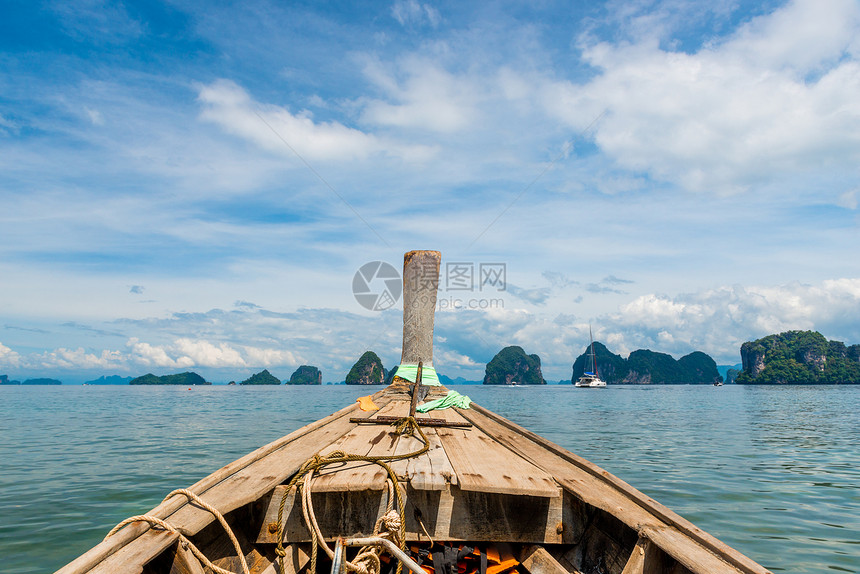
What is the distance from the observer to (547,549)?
2.76m

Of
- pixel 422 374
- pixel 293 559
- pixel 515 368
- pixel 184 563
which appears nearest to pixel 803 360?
pixel 515 368

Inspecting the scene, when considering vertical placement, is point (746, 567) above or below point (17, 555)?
above

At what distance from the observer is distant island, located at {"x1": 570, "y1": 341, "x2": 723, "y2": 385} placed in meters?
138

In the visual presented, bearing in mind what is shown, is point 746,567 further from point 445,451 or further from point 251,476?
point 251,476

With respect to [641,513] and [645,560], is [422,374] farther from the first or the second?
[645,560]

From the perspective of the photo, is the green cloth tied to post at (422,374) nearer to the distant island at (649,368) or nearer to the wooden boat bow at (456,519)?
the wooden boat bow at (456,519)

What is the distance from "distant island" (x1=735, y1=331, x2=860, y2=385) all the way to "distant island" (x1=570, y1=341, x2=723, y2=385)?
30.5m

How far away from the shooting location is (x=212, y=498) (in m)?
2.44

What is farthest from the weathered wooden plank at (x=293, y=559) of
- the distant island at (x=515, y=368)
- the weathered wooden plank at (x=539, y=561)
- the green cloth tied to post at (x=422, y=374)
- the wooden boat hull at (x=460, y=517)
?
the distant island at (x=515, y=368)

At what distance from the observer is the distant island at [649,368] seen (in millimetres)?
137750

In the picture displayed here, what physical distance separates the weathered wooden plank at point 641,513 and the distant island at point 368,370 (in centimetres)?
10388

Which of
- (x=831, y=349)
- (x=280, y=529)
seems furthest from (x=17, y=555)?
(x=831, y=349)

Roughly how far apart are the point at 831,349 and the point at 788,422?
117 m

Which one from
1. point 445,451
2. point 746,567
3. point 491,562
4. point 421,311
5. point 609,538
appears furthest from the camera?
point 421,311
